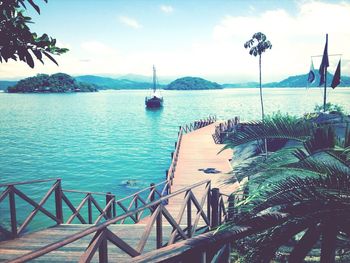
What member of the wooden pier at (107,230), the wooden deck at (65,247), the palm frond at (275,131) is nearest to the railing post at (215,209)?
the wooden pier at (107,230)

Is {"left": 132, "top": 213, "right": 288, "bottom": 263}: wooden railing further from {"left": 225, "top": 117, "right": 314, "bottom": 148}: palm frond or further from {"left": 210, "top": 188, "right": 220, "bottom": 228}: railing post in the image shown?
{"left": 210, "top": 188, "right": 220, "bottom": 228}: railing post

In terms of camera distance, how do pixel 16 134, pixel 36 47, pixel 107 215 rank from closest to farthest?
pixel 36 47 < pixel 107 215 < pixel 16 134

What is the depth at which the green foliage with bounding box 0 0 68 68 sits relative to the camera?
3.18 m

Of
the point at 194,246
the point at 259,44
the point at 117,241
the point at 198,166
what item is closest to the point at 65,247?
the point at 117,241

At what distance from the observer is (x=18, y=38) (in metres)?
3.31

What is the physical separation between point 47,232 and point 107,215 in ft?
11.8

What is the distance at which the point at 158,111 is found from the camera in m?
95.6

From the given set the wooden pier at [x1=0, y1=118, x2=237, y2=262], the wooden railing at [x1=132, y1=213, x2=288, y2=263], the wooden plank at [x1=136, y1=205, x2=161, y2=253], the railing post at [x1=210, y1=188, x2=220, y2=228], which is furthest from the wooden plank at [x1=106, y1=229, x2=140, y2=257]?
the railing post at [x1=210, y1=188, x2=220, y2=228]

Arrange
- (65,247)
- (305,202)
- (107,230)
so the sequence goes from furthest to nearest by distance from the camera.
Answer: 1. (65,247)
2. (305,202)
3. (107,230)

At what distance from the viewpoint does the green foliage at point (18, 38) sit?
10.4 feet

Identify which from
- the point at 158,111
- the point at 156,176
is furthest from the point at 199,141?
the point at 158,111

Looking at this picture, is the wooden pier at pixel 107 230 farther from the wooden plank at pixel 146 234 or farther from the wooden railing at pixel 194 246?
the wooden railing at pixel 194 246

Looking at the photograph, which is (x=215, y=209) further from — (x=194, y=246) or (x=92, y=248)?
(x=194, y=246)

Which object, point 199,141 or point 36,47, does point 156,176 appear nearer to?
point 199,141
